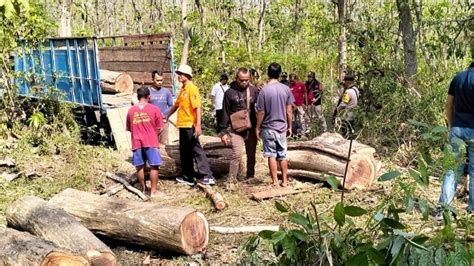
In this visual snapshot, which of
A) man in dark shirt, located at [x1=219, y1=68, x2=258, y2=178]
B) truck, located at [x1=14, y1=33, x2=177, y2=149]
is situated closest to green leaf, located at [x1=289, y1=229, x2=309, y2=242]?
man in dark shirt, located at [x1=219, y1=68, x2=258, y2=178]

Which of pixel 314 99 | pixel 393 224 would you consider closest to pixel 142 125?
pixel 393 224

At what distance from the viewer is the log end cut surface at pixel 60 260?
396 centimetres

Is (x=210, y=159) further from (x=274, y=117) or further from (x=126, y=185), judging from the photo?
(x=274, y=117)

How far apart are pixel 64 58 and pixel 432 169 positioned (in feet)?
28.9

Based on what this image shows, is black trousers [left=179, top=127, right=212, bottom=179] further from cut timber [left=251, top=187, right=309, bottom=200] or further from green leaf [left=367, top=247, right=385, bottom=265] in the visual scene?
green leaf [left=367, top=247, right=385, bottom=265]

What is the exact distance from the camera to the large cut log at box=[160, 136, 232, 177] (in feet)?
24.2

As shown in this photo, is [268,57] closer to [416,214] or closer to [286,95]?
[286,95]

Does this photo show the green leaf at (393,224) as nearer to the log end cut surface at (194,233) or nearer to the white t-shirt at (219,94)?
the log end cut surface at (194,233)

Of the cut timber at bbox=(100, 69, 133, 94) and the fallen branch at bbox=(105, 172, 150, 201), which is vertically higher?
the cut timber at bbox=(100, 69, 133, 94)

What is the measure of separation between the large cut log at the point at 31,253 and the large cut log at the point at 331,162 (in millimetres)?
3484

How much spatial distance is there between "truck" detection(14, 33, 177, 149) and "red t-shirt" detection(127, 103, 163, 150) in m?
2.48

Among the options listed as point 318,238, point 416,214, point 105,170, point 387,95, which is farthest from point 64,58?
point 318,238

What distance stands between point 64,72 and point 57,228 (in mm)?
5970

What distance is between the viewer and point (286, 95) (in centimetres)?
670
